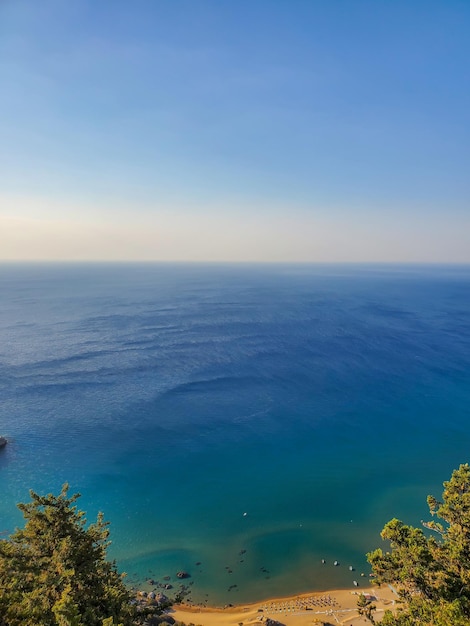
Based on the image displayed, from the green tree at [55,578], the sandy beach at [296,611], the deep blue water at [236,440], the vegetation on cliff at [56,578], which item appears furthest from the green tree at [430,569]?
the deep blue water at [236,440]

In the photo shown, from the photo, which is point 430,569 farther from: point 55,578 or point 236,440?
point 236,440

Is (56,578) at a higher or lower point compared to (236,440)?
higher

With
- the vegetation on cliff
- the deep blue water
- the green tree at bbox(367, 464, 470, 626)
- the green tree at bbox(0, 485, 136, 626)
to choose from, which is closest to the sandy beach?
the deep blue water

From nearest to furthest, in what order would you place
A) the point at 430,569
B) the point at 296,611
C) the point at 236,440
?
the point at 430,569
the point at 296,611
the point at 236,440

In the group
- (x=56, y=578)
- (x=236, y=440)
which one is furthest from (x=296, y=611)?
(x=236, y=440)

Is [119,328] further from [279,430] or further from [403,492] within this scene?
[403,492]

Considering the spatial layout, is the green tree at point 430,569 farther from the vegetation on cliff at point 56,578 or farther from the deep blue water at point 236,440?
the deep blue water at point 236,440

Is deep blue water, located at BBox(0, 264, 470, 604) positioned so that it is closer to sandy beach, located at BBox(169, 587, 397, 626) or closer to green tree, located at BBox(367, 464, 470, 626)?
sandy beach, located at BBox(169, 587, 397, 626)
